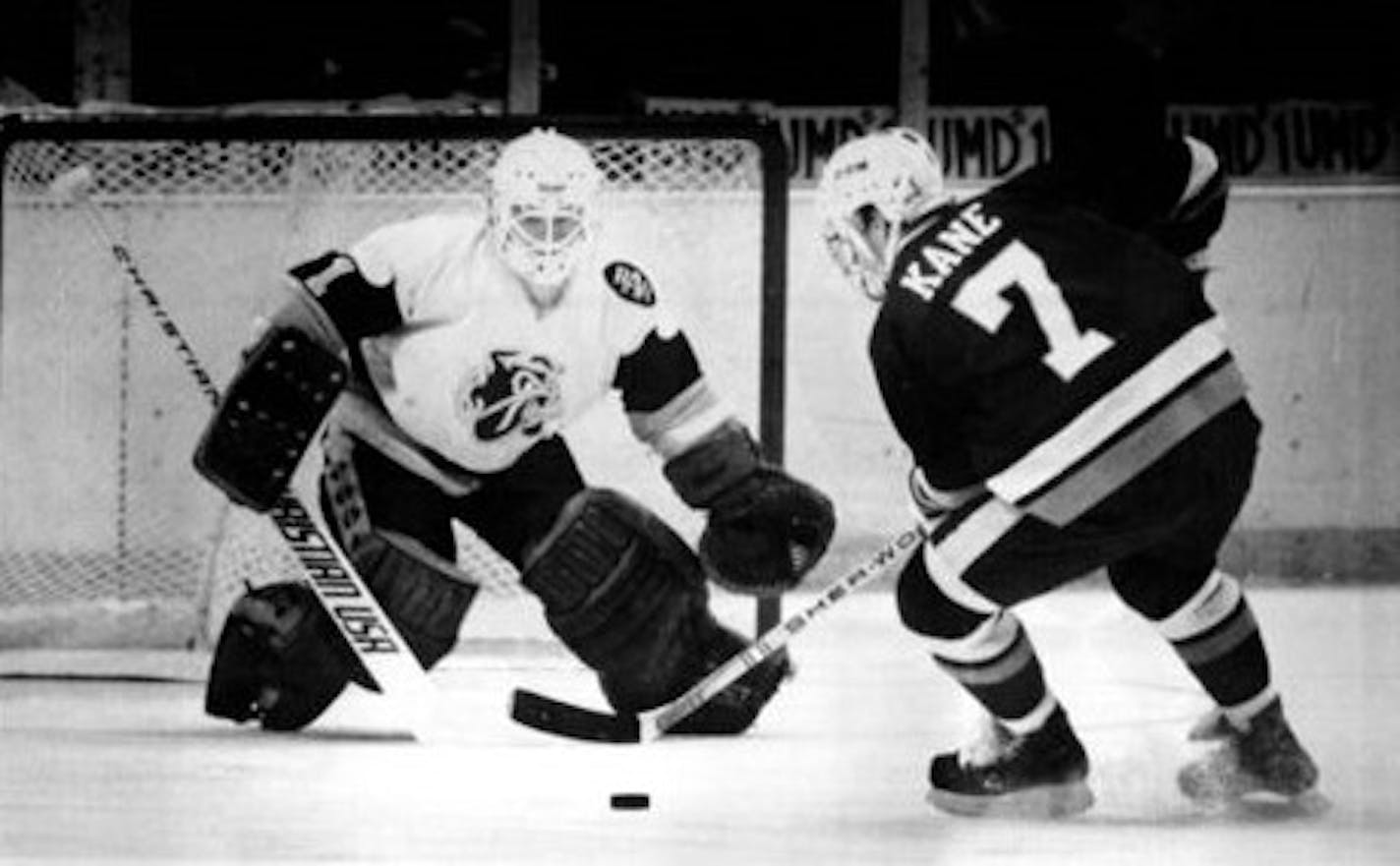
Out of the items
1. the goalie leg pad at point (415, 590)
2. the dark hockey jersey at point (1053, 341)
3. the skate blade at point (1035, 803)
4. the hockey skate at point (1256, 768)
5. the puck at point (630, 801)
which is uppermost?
the dark hockey jersey at point (1053, 341)

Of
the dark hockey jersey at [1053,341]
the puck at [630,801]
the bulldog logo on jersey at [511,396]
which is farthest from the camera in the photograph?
the bulldog logo on jersey at [511,396]

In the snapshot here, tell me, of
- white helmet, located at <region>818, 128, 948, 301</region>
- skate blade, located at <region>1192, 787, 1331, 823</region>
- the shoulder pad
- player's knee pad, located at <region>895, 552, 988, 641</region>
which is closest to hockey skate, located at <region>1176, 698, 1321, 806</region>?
skate blade, located at <region>1192, 787, 1331, 823</region>

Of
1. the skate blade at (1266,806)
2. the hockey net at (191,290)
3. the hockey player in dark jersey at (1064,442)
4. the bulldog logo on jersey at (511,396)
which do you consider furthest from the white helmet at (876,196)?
the skate blade at (1266,806)

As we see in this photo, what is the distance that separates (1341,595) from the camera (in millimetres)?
1974

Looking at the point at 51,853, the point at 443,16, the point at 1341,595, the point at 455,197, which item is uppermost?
the point at 443,16

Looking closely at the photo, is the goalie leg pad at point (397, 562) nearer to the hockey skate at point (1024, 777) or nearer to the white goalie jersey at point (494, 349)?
the white goalie jersey at point (494, 349)

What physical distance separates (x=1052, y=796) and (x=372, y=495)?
61cm

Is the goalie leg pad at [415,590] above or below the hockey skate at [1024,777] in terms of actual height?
above

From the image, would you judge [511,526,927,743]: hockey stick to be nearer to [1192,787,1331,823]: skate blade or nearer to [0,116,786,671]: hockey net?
[0,116,786,671]: hockey net

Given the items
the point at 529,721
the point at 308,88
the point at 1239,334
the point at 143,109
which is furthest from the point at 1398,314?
the point at 143,109

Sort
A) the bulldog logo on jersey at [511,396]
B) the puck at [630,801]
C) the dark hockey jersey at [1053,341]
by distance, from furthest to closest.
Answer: the bulldog logo on jersey at [511,396], the puck at [630,801], the dark hockey jersey at [1053,341]

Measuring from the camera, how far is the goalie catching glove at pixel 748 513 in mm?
1974

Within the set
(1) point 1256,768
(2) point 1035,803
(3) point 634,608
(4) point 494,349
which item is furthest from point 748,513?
(1) point 1256,768

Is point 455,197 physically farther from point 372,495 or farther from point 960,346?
point 960,346
